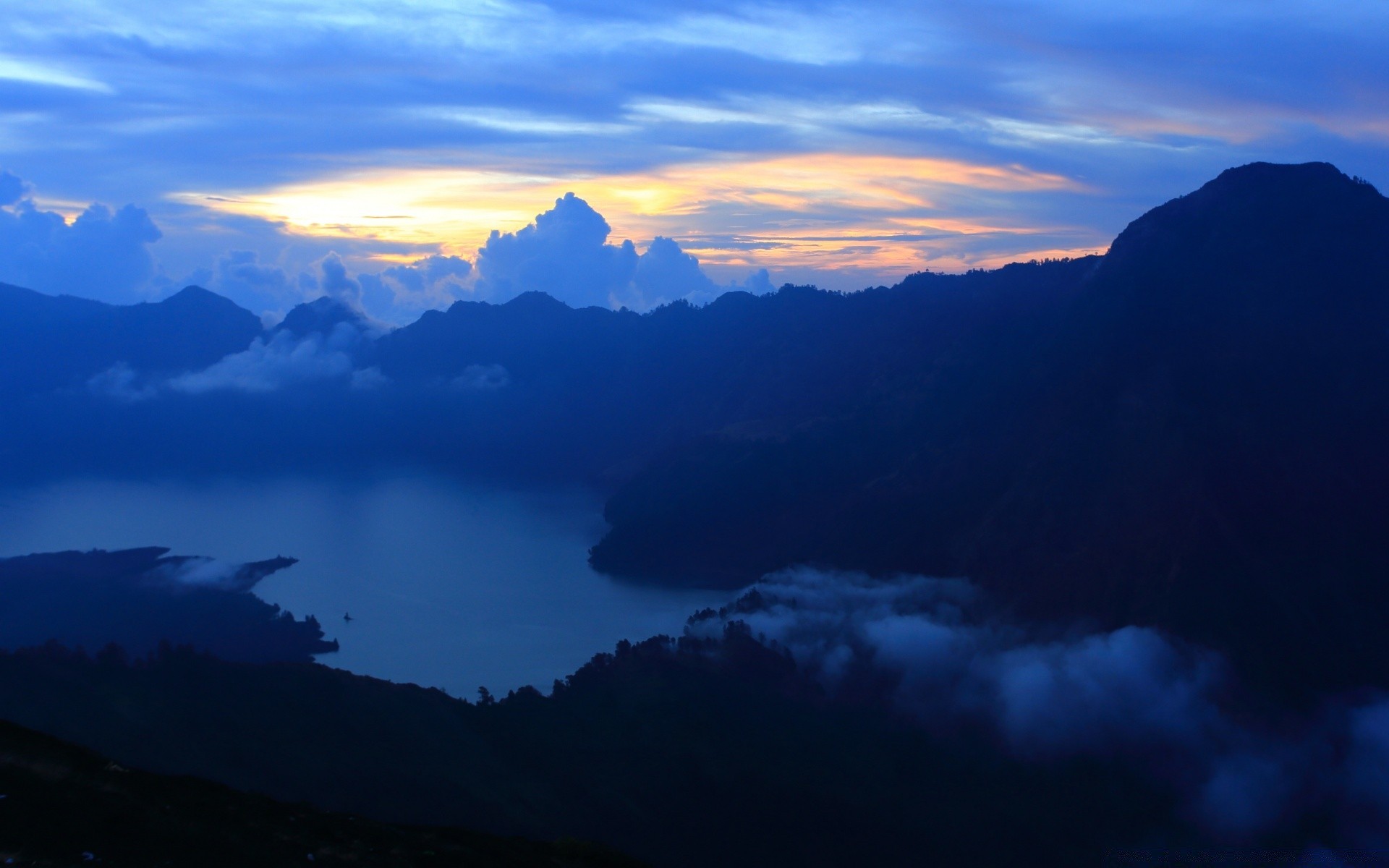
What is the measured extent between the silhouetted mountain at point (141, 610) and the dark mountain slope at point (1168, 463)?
58.4 metres

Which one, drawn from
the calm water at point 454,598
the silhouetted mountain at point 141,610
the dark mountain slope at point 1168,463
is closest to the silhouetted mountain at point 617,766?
the calm water at point 454,598

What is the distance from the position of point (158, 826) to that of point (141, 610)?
348 ft

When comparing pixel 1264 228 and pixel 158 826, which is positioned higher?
pixel 1264 228

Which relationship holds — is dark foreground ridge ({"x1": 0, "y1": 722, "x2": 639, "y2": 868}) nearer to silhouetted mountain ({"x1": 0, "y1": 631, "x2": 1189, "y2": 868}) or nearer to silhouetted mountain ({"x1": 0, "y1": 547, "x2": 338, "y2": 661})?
silhouetted mountain ({"x1": 0, "y1": 631, "x2": 1189, "y2": 868})

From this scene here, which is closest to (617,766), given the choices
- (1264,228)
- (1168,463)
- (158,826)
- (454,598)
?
(158,826)

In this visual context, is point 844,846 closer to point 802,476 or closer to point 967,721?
point 967,721

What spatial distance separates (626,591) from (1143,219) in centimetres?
10682

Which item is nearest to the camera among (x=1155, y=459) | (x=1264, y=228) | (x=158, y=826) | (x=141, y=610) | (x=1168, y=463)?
(x=158, y=826)

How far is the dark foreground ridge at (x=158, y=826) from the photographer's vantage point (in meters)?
34.3

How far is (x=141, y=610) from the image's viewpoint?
427 ft

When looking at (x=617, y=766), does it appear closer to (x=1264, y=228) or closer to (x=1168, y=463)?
(x=1168, y=463)

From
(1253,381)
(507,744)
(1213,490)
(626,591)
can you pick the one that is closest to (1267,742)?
(1213,490)

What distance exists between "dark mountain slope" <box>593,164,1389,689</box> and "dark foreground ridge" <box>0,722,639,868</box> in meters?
86.3

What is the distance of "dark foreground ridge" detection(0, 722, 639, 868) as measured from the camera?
3434 centimetres
